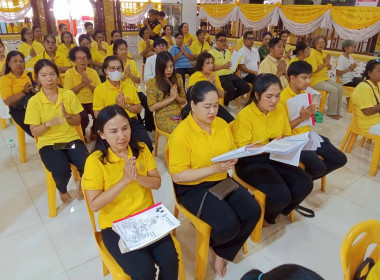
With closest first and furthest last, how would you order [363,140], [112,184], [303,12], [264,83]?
[112,184]
[264,83]
[363,140]
[303,12]

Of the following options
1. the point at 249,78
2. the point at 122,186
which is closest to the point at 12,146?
the point at 122,186

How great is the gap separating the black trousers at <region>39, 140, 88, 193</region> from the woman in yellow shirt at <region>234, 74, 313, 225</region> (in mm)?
1312

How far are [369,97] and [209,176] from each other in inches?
85.2

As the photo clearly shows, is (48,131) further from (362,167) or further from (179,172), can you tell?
(362,167)

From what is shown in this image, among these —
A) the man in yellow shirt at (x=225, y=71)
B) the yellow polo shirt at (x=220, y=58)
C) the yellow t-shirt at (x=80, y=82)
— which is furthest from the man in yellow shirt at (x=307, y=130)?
the yellow t-shirt at (x=80, y=82)

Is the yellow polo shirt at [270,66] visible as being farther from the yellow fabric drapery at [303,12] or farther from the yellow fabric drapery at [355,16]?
the yellow fabric drapery at [303,12]

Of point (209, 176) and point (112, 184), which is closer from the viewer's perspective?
Result: point (112, 184)

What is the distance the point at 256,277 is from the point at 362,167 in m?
2.96

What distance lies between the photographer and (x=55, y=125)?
2.38 meters

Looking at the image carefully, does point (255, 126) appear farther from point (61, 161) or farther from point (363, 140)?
point (363, 140)

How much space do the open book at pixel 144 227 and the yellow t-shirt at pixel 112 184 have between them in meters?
0.08

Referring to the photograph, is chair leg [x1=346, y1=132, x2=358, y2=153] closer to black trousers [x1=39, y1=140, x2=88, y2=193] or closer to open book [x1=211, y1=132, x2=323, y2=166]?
open book [x1=211, y1=132, x2=323, y2=166]

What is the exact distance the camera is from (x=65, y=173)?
2.36 metres

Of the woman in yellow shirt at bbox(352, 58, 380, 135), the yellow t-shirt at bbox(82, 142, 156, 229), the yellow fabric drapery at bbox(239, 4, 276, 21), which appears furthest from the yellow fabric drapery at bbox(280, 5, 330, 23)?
the yellow t-shirt at bbox(82, 142, 156, 229)
